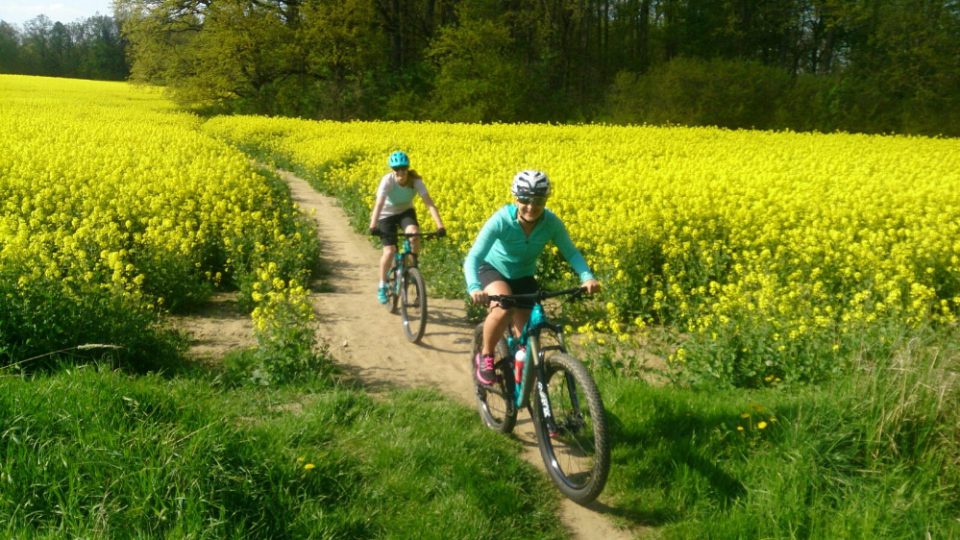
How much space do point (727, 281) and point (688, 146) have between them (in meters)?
12.8

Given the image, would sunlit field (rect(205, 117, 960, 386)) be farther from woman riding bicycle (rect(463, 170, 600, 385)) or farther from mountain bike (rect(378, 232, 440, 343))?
mountain bike (rect(378, 232, 440, 343))

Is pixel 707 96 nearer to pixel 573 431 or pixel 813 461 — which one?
pixel 813 461

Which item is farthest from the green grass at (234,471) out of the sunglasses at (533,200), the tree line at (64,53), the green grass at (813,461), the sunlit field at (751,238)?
the tree line at (64,53)

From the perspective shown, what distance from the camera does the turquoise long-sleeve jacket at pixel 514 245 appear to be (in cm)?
437

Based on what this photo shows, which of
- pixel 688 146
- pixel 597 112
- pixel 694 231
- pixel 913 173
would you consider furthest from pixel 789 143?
pixel 597 112

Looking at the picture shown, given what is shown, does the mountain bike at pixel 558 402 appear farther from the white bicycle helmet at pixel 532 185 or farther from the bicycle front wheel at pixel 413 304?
the bicycle front wheel at pixel 413 304

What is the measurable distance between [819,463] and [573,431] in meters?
1.37

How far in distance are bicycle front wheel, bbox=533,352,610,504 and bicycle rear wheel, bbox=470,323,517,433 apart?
36 centimetres

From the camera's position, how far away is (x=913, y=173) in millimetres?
12977

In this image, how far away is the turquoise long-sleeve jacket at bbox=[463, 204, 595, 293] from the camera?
437 cm

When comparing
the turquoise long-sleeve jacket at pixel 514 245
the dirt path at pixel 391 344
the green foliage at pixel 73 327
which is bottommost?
the dirt path at pixel 391 344

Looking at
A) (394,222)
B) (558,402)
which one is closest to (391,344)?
(394,222)

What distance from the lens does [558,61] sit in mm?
43375

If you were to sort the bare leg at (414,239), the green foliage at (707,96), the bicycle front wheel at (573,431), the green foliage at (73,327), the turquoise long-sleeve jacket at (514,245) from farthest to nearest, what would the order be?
the green foliage at (707,96) < the bare leg at (414,239) < the green foliage at (73,327) < the turquoise long-sleeve jacket at (514,245) < the bicycle front wheel at (573,431)
